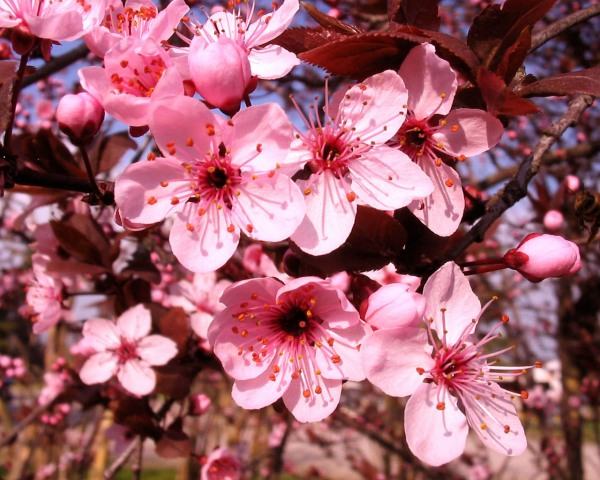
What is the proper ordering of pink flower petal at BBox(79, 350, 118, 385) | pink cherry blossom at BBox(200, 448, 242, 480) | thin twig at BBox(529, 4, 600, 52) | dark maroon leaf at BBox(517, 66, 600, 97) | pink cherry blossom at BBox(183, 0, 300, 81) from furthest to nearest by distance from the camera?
pink flower petal at BBox(79, 350, 118, 385)
pink cherry blossom at BBox(200, 448, 242, 480)
thin twig at BBox(529, 4, 600, 52)
pink cherry blossom at BBox(183, 0, 300, 81)
dark maroon leaf at BBox(517, 66, 600, 97)

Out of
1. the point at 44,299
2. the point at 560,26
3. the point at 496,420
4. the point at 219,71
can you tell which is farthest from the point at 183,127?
the point at 44,299

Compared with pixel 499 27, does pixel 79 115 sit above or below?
below

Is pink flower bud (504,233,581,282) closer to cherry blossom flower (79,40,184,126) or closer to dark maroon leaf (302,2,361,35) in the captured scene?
dark maroon leaf (302,2,361,35)

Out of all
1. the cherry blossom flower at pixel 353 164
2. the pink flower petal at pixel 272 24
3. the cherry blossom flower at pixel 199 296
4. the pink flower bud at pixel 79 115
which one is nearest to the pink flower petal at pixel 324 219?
the cherry blossom flower at pixel 353 164

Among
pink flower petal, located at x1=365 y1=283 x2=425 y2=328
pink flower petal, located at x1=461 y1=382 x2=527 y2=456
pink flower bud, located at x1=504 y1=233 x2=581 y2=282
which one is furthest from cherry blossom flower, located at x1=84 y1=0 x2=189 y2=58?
pink flower petal, located at x1=461 y1=382 x2=527 y2=456

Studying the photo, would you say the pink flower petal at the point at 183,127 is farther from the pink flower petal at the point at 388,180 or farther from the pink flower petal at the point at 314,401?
the pink flower petal at the point at 314,401

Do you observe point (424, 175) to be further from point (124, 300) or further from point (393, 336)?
point (124, 300)

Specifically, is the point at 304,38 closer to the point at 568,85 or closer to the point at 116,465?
the point at 568,85
